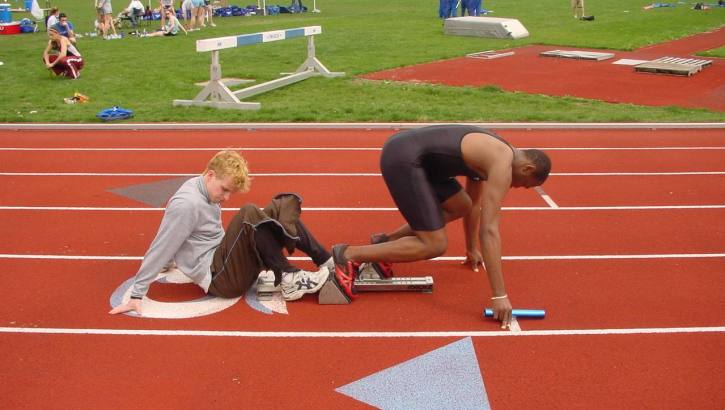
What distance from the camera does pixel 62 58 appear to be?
51.3 ft

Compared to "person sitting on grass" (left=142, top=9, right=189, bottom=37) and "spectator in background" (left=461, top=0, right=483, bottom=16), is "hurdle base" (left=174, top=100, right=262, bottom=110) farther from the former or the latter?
"spectator in background" (left=461, top=0, right=483, bottom=16)

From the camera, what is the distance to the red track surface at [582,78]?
13.1 m

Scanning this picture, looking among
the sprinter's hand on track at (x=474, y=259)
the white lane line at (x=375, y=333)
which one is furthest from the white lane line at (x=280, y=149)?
the white lane line at (x=375, y=333)

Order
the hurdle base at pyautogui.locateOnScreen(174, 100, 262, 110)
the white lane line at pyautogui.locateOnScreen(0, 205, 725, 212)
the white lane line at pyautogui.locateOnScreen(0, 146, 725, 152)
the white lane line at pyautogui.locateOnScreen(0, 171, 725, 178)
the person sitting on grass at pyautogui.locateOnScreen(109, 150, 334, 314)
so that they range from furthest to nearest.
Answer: the hurdle base at pyautogui.locateOnScreen(174, 100, 262, 110) → the white lane line at pyautogui.locateOnScreen(0, 146, 725, 152) → the white lane line at pyautogui.locateOnScreen(0, 171, 725, 178) → the white lane line at pyautogui.locateOnScreen(0, 205, 725, 212) → the person sitting on grass at pyautogui.locateOnScreen(109, 150, 334, 314)

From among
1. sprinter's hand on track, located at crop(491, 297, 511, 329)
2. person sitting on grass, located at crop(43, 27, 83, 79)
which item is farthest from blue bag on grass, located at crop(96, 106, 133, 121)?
sprinter's hand on track, located at crop(491, 297, 511, 329)

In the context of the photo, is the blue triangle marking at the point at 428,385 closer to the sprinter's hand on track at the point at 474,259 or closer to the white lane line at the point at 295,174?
the sprinter's hand on track at the point at 474,259

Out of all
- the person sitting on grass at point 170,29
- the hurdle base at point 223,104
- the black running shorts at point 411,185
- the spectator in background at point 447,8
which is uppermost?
the spectator in background at point 447,8

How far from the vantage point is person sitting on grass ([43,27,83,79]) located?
1564 cm

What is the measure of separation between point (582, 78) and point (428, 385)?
12315 mm

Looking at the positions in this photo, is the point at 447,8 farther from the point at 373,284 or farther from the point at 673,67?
the point at 373,284

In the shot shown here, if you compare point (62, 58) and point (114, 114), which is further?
point (62, 58)

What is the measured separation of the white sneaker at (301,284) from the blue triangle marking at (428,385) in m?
1.03

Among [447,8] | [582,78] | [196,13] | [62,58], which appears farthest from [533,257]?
[196,13]

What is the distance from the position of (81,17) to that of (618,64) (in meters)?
23.1
